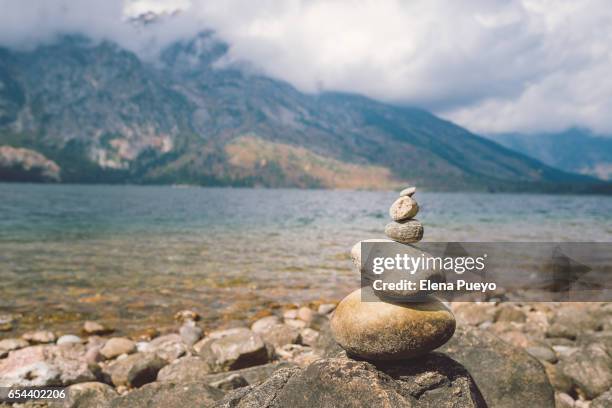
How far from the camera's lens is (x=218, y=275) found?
24.8 metres

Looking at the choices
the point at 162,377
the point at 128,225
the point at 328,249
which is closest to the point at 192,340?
the point at 162,377

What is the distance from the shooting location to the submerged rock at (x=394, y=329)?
6199mm

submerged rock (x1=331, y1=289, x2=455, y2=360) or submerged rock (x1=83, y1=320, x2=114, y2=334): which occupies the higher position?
submerged rock (x1=331, y1=289, x2=455, y2=360)

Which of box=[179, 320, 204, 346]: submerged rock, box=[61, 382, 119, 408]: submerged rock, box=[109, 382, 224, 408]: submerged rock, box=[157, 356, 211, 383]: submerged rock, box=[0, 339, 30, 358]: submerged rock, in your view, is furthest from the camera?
box=[179, 320, 204, 346]: submerged rock

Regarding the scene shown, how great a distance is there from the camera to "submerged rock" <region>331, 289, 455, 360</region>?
6.20 m

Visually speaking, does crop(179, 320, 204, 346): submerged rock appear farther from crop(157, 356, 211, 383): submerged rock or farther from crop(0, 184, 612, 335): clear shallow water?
crop(157, 356, 211, 383): submerged rock

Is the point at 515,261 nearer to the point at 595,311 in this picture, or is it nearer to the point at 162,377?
the point at 595,311

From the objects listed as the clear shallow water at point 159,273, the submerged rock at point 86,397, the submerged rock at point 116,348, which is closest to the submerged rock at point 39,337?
the clear shallow water at point 159,273

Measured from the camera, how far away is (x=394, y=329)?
6.19 meters

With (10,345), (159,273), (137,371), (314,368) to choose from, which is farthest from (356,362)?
(159,273)

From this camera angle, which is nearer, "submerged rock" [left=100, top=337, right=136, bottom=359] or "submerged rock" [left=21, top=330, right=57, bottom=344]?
"submerged rock" [left=100, top=337, right=136, bottom=359]

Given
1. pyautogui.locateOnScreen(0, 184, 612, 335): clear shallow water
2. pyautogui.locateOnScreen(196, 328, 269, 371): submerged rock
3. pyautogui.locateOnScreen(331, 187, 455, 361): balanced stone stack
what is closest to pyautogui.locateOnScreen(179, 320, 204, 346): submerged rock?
pyautogui.locateOnScreen(0, 184, 612, 335): clear shallow water

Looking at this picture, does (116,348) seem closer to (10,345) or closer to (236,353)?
(10,345)

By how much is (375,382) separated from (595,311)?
44.6ft
